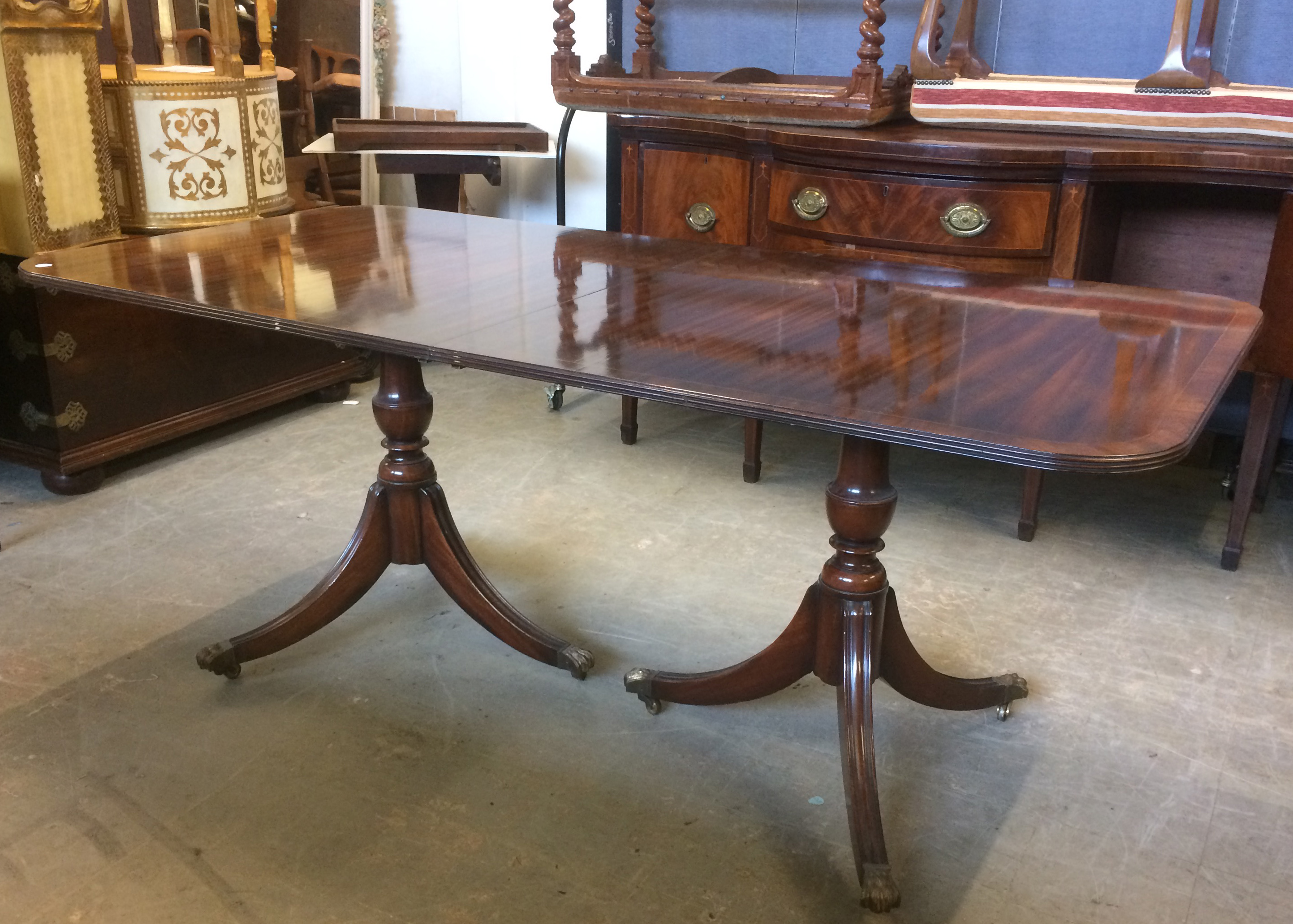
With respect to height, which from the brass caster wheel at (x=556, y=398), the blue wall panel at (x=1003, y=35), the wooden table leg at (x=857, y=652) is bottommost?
the brass caster wheel at (x=556, y=398)

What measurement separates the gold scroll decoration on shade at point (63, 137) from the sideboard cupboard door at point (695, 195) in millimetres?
1307

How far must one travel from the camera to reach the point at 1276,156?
7.02ft

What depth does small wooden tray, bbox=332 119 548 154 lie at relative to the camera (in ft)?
10.8

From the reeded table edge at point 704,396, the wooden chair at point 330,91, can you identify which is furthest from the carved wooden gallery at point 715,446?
the wooden chair at point 330,91

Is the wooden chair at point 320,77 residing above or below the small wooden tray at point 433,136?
above

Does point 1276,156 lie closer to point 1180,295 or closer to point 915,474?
point 1180,295

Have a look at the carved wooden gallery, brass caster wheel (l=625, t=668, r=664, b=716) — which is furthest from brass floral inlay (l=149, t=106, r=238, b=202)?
brass caster wheel (l=625, t=668, r=664, b=716)

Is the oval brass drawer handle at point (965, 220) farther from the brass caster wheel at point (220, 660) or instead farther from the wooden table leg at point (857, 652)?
the brass caster wheel at point (220, 660)

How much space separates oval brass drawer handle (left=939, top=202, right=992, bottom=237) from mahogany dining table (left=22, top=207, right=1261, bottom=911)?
0.61 m

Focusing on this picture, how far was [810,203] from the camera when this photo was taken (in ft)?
8.42

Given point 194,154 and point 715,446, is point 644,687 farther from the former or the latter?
point 194,154

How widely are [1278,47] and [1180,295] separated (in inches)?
55.1

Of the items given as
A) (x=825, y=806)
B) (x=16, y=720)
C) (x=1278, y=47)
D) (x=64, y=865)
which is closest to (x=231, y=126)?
(x=16, y=720)

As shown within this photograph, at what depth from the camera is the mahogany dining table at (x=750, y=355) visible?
118cm
